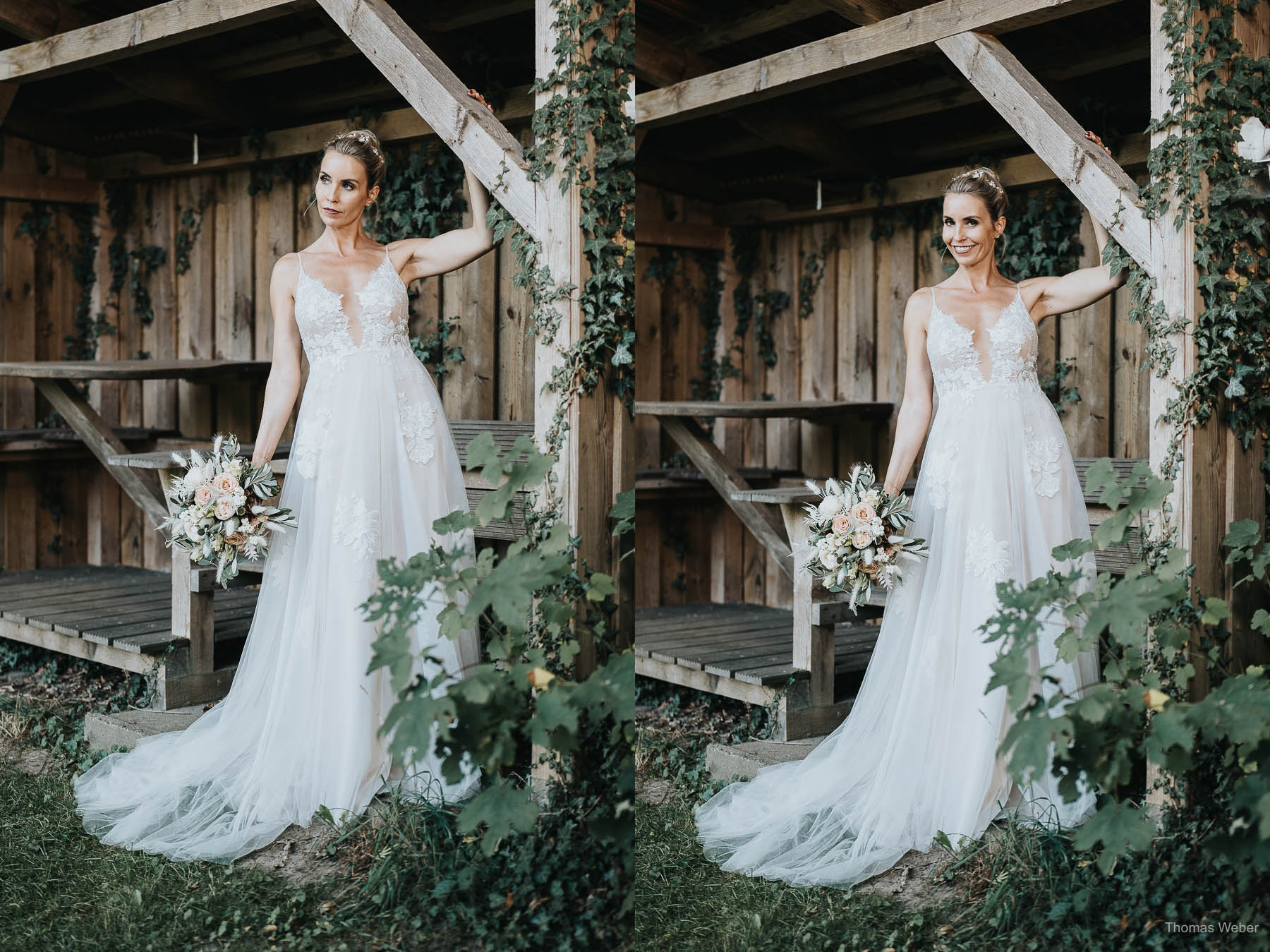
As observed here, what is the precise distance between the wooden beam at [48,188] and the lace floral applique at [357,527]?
4204 mm

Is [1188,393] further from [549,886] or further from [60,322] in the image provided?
[60,322]

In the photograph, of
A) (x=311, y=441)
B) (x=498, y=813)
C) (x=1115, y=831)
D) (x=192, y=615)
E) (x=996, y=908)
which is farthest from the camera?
(x=192, y=615)

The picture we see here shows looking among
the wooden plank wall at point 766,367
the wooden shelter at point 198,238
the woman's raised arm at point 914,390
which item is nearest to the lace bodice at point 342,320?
the wooden shelter at point 198,238

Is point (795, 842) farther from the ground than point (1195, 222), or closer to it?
closer to it

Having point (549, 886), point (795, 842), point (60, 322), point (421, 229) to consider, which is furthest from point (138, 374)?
point (795, 842)

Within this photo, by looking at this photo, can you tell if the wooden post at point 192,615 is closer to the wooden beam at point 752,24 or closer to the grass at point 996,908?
the grass at point 996,908

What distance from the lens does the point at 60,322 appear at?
688 centimetres

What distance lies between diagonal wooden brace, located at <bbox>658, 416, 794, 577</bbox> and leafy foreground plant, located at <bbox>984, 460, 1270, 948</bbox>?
1.88 m

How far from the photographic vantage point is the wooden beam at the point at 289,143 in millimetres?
5363

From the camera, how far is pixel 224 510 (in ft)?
12.1

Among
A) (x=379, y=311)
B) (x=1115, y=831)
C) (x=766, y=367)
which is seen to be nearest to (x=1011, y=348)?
(x=1115, y=831)

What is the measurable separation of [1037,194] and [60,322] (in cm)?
556

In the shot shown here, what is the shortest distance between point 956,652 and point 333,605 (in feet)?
6.67

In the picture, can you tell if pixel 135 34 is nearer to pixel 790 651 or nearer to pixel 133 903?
pixel 133 903
